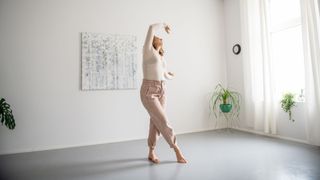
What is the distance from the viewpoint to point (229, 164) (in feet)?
8.34

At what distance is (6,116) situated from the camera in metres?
2.99

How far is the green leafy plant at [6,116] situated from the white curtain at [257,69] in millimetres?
3898

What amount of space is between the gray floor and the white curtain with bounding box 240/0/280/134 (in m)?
0.47

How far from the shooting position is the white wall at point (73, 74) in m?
3.33

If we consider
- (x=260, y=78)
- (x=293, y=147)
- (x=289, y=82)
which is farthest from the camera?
(x=260, y=78)

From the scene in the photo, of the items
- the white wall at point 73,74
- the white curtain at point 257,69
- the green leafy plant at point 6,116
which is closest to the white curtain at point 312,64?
the white curtain at point 257,69

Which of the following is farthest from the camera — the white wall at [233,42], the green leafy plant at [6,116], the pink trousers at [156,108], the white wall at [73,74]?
the white wall at [233,42]

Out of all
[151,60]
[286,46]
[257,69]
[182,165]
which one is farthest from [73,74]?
[286,46]

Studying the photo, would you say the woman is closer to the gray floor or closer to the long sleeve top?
the long sleeve top

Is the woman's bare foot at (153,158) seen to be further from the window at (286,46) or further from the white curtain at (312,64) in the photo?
the window at (286,46)

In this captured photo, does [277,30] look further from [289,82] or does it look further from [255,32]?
[289,82]

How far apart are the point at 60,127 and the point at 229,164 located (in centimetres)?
258

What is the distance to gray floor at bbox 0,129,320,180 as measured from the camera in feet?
7.43

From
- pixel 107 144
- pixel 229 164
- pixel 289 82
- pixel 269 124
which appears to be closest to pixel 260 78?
pixel 289 82
